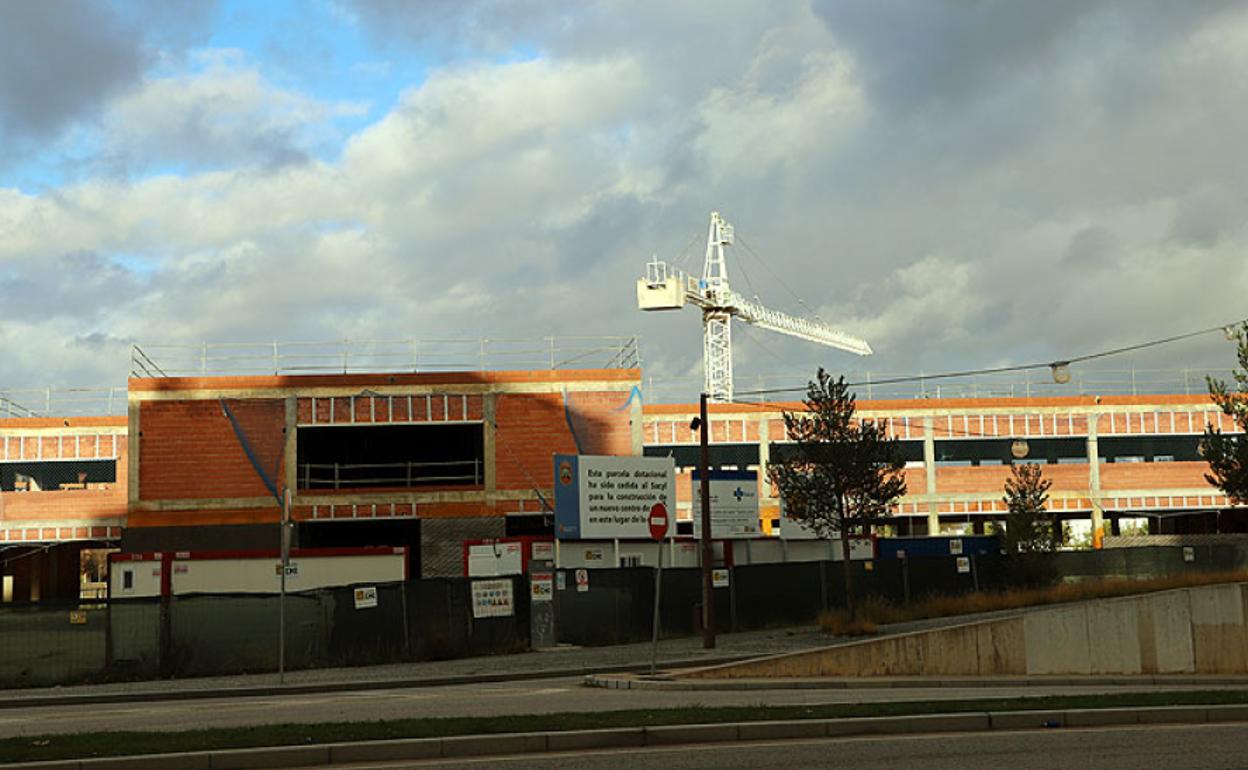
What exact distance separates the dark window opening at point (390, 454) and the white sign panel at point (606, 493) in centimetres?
1192

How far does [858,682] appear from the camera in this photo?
22.5 meters

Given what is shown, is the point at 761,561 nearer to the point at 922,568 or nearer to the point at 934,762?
the point at 922,568

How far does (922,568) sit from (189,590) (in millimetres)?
A: 21579

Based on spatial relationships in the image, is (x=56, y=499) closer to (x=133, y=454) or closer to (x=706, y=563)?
(x=133, y=454)

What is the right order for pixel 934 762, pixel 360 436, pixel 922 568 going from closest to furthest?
pixel 934 762 → pixel 922 568 → pixel 360 436

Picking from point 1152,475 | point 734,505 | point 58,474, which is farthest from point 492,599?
point 1152,475

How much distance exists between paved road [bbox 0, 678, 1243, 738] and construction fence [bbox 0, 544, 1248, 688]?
3.79 metres

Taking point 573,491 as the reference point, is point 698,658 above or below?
below

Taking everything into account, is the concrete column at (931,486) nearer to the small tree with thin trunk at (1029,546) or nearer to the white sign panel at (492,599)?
the small tree with thin trunk at (1029,546)

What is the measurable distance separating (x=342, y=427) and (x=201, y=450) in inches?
205

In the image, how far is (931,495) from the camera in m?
80.8

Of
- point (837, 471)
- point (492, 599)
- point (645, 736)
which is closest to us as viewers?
point (645, 736)

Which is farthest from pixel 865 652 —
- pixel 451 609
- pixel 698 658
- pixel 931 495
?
pixel 931 495

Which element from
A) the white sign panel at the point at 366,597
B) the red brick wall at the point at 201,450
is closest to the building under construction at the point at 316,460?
the red brick wall at the point at 201,450
